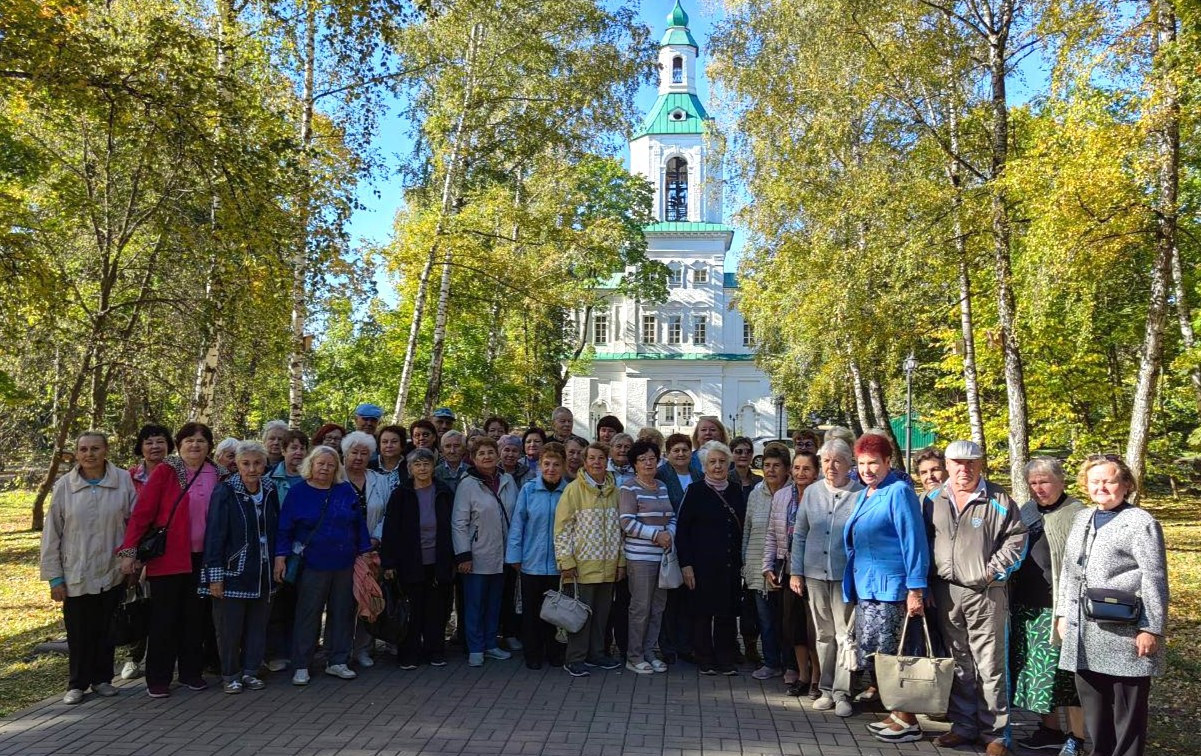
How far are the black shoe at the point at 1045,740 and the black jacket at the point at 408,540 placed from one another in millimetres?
4257

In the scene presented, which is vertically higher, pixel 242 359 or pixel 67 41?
pixel 67 41

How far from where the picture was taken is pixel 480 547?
7090 mm

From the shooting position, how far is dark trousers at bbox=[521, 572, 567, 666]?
6.99 meters

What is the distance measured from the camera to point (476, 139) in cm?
1705

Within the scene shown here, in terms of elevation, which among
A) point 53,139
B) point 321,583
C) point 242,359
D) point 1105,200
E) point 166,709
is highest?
point 53,139

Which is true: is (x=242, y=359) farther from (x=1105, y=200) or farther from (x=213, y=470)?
(x=1105, y=200)

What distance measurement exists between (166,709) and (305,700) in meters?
0.89

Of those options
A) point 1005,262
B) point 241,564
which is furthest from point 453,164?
point 241,564

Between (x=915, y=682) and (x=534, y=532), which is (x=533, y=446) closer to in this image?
(x=534, y=532)

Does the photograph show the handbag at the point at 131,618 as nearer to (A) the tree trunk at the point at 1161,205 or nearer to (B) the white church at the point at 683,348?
(A) the tree trunk at the point at 1161,205

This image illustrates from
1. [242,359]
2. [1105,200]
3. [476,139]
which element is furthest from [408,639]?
[476,139]

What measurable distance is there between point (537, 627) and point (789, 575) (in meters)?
2.11

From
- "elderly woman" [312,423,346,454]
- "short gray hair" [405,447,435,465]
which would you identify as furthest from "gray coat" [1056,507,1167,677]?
"elderly woman" [312,423,346,454]

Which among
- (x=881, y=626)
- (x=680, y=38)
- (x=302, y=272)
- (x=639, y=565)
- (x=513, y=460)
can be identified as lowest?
(x=881, y=626)
